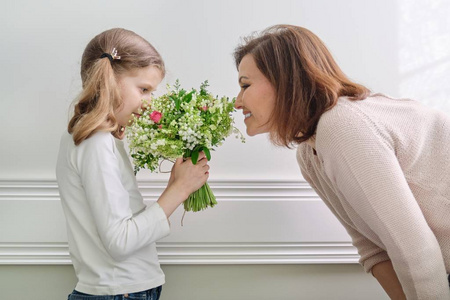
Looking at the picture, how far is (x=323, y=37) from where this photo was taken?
2535mm

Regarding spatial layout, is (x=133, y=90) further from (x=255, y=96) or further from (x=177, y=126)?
(x=255, y=96)

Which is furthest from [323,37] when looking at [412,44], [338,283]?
[338,283]

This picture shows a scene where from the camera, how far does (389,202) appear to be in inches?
65.4

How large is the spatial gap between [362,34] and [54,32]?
63.0 inches

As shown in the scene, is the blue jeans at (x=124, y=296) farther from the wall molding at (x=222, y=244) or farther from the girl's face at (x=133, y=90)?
the girl's face at (x=133, y=90)

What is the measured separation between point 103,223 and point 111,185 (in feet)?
0.47

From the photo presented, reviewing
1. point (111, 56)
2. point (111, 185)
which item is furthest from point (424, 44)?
point (111, 185)

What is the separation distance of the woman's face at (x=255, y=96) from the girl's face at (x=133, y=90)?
1.34 feet

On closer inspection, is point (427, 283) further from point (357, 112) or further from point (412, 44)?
point (412, 44)

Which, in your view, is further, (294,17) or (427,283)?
(294,17)

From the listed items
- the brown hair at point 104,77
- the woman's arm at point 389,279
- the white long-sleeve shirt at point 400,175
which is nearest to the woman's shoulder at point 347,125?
the white long-sleeve shirt at point 400,175

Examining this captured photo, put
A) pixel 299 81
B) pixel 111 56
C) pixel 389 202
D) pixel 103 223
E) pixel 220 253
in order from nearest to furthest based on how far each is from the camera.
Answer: pixel 389 202
pixel 103 223
pixel 299 81
pixel 111 56
pixel 220 253

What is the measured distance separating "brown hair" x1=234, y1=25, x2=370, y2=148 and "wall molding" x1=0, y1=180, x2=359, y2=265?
0.57 metres

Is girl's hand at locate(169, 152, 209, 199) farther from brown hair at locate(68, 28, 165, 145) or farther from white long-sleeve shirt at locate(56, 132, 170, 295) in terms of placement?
brown hair at locate(68, 28, 165, 145)
